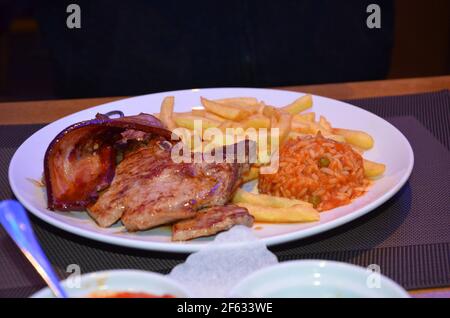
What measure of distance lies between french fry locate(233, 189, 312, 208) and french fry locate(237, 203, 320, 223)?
0.26 ft

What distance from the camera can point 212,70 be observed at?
4957mm

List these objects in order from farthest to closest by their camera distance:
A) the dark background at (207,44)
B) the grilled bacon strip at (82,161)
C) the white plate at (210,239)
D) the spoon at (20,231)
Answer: the dark background at (207,44), the grilled bacon strip at (82,161), the white plate at (210,239), the spoon at (20,231)

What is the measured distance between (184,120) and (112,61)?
6.60ft

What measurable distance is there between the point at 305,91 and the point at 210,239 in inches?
78.8

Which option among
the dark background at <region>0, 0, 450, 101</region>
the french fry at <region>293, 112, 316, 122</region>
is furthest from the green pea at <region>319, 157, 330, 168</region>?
the dark background at <region>0, 0, 450, 101</region>

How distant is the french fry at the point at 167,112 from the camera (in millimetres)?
3164

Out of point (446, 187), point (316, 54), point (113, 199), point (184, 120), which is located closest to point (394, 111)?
point (446, 187)

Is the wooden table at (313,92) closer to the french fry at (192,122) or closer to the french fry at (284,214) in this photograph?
the french fry at (192,122)

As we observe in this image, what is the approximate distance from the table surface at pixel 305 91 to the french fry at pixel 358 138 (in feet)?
2.89

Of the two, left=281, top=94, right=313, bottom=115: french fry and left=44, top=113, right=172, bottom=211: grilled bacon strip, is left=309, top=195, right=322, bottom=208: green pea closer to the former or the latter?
left=44, top=113, right=172, bottom=211: grilled bacon strip

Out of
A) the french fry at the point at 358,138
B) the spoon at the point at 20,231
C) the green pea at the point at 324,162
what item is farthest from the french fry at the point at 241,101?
the spoon at the point at 20,231

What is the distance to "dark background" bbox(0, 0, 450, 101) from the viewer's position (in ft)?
15.7
